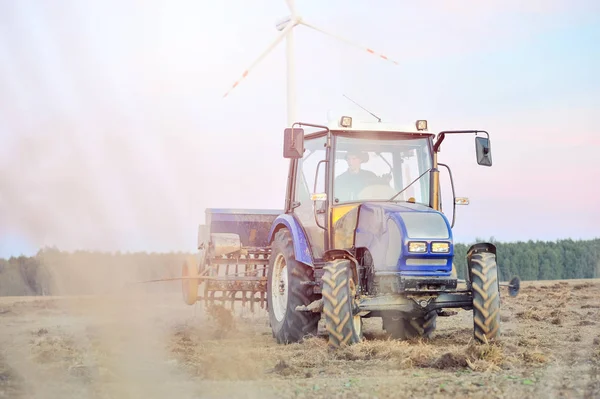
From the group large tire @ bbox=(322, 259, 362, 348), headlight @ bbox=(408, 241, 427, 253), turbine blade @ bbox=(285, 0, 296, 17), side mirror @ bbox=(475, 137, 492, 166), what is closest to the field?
large tire @ bbox=(322, 259, 362, 348)

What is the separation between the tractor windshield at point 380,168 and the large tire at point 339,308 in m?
1.59

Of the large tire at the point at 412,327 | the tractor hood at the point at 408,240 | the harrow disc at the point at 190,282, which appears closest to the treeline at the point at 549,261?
the harrow disc at the point at 190,282

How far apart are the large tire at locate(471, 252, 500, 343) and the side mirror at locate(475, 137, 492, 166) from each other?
1.41 meters

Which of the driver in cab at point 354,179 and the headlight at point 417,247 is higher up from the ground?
the driver in cab at point 354,179

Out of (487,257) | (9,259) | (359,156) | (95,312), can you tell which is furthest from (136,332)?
(487,257)

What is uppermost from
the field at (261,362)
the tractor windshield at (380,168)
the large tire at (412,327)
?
the tractor windshield at (380,168)

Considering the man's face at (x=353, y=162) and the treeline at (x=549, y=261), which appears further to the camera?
the treeline at (x=549, y=261)

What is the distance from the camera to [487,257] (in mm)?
9430

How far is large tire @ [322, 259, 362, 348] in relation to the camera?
8938 millimetres

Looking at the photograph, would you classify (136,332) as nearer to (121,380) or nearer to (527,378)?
(121,380)

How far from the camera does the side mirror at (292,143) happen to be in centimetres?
948

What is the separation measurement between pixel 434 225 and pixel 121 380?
432cm

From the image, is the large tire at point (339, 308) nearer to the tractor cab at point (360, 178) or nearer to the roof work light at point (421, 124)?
the tractor cab at point (360, 178)

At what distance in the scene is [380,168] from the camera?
10711 mm
